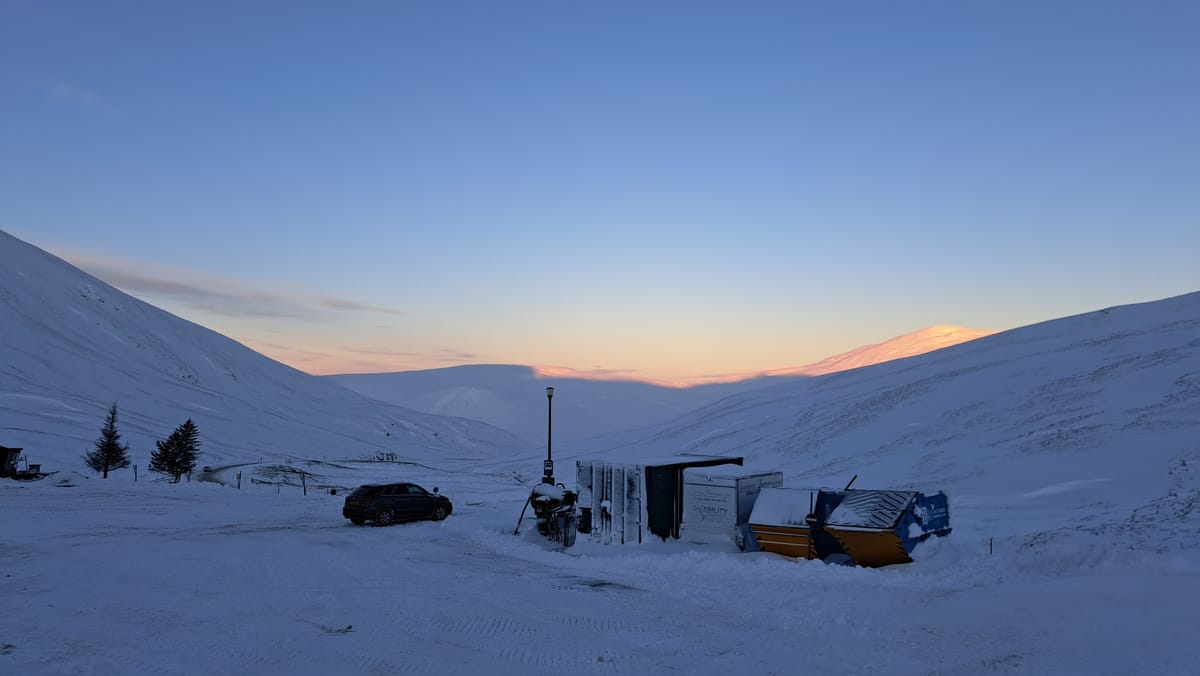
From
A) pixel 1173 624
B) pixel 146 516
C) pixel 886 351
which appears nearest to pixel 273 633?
pixel 1173 624

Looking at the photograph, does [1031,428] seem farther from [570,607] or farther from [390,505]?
[570,607]

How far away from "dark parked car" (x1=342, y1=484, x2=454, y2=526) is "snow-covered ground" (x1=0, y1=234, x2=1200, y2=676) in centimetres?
77

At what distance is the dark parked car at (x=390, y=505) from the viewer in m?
25.1

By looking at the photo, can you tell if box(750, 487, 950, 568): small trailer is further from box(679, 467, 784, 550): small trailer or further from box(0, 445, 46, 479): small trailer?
box(0, 445, 46, 479): small trailer

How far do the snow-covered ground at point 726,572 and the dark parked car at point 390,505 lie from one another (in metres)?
0.77

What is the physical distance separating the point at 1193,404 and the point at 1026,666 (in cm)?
3109

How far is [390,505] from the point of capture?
25578 millimetres

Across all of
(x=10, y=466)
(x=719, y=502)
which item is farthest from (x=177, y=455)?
(x=719, y=502)

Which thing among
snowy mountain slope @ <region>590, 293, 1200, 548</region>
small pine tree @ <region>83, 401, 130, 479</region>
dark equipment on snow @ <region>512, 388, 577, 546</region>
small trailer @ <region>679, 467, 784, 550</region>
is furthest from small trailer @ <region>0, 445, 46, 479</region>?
snowy mountain slope @ <region>590, 293, 1200, 548</region>

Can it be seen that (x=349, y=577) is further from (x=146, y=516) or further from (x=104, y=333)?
(x=104, y=333)

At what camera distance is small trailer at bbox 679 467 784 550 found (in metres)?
19.7

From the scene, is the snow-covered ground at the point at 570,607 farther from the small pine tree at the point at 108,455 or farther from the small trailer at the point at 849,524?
the small pine tree at the point at 108,455

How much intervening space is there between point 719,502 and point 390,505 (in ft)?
38.1

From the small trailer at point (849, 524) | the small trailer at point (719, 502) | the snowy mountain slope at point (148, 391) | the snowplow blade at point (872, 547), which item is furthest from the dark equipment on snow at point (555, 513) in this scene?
the snowy mountain slope at point (148, 391)
